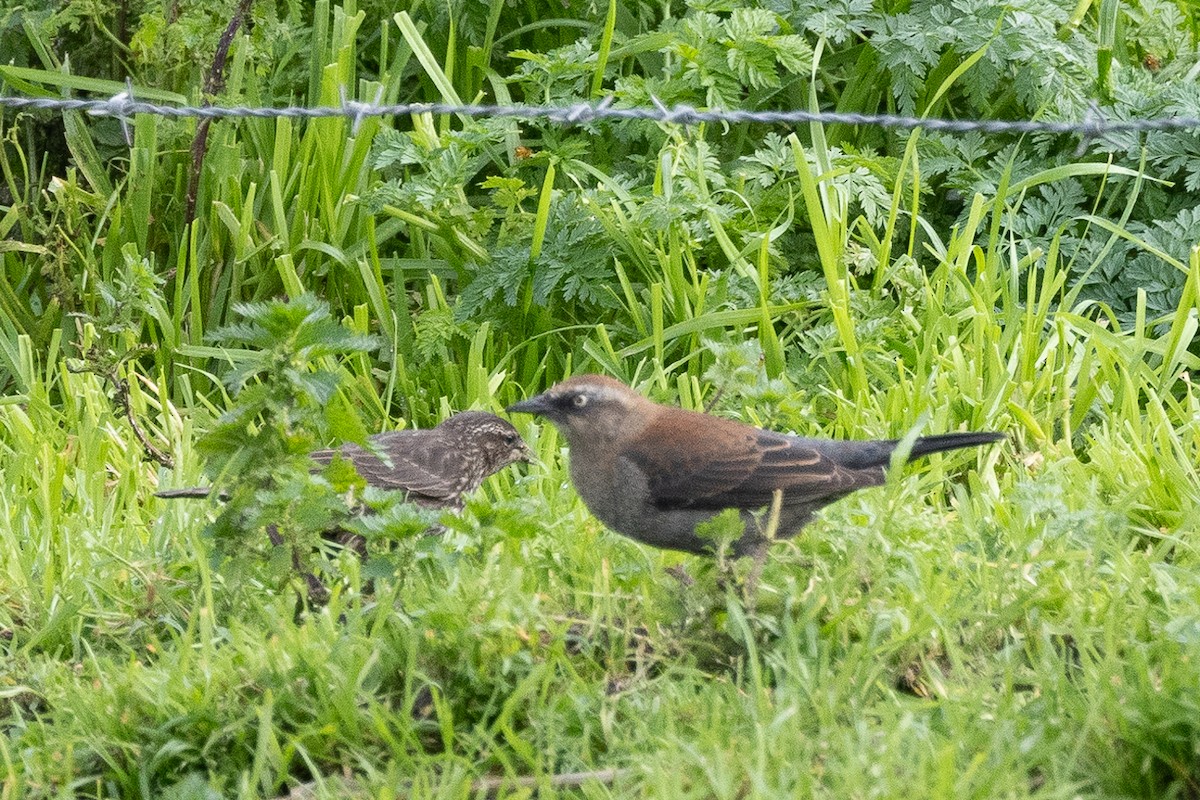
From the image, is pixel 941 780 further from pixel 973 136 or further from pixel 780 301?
pixel 973 136

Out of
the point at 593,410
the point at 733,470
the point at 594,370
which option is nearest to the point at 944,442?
the point at 733,470

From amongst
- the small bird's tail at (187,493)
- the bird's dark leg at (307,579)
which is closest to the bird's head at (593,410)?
the bird's dark leg at (307,579)

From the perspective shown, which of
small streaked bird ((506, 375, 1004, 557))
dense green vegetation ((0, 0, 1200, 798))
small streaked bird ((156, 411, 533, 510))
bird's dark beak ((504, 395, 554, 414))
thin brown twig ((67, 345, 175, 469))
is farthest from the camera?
small streaked bird ((156, 411, 533, 510))

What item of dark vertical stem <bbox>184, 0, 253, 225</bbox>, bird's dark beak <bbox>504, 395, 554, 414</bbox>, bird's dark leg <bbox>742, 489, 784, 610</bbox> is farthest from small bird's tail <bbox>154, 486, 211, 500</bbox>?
dark vertical stem <bbox>184, 0, 253, 225</bbox>

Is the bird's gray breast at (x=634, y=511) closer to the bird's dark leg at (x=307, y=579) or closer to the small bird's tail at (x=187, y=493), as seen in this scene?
the bird's dark leg at (x=307, y=579)

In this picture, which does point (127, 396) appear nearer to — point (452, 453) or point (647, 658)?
point (452, 453)

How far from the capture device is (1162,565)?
13.2 feet

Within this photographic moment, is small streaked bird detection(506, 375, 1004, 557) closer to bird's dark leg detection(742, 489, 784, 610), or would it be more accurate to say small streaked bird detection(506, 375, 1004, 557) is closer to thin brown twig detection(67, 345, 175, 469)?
bird's dark leg detection(742, 489, 784, 610)

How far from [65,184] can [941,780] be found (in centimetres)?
502

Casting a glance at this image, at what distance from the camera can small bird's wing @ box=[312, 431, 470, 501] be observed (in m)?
5.59

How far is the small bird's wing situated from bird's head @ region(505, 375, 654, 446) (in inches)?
43.5

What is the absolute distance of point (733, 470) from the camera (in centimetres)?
427

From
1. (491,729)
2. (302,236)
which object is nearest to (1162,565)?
(491,729)

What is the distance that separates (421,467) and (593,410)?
1.37 metres
